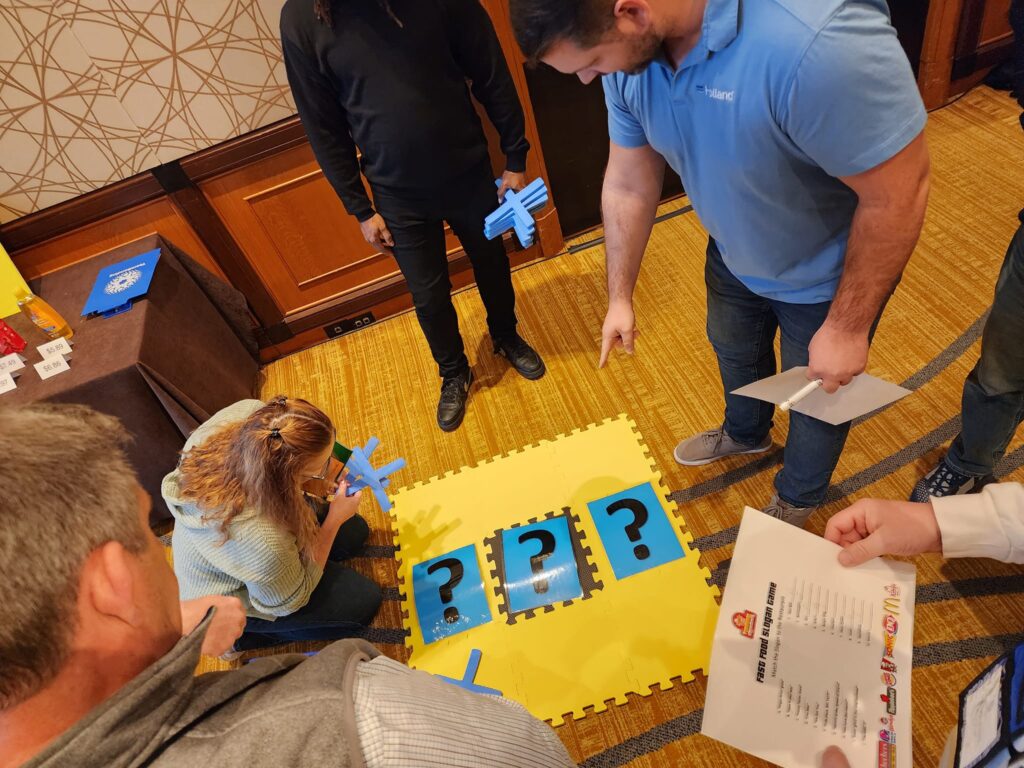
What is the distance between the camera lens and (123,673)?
525mm

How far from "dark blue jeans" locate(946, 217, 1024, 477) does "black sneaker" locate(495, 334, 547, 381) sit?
1.26m

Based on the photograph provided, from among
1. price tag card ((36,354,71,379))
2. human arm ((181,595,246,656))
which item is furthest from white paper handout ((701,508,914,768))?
price tag card ((36,354,71,379))

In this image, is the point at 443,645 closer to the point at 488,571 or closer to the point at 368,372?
the point at 488,571

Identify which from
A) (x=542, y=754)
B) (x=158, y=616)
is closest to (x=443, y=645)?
(x=542, y=754)

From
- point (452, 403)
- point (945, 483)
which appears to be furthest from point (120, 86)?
point (945, 483)

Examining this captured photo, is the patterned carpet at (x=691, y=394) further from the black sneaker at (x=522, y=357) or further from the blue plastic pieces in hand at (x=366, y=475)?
the blue plastic pieces in hand at (x=366, y=475)

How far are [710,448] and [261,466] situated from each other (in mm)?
1242

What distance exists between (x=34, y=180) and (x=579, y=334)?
1.96 m

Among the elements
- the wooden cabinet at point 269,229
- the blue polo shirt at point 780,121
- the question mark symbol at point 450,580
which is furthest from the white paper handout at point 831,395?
the wooden cabinet at point 269,229

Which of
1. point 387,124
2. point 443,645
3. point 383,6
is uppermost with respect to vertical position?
point 383,6

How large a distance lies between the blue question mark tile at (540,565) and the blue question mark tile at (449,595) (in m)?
0.09

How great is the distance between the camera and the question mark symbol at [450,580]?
1666 mm

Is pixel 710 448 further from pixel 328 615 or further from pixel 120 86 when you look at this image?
pixel 120 86

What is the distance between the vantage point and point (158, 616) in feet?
1.84
